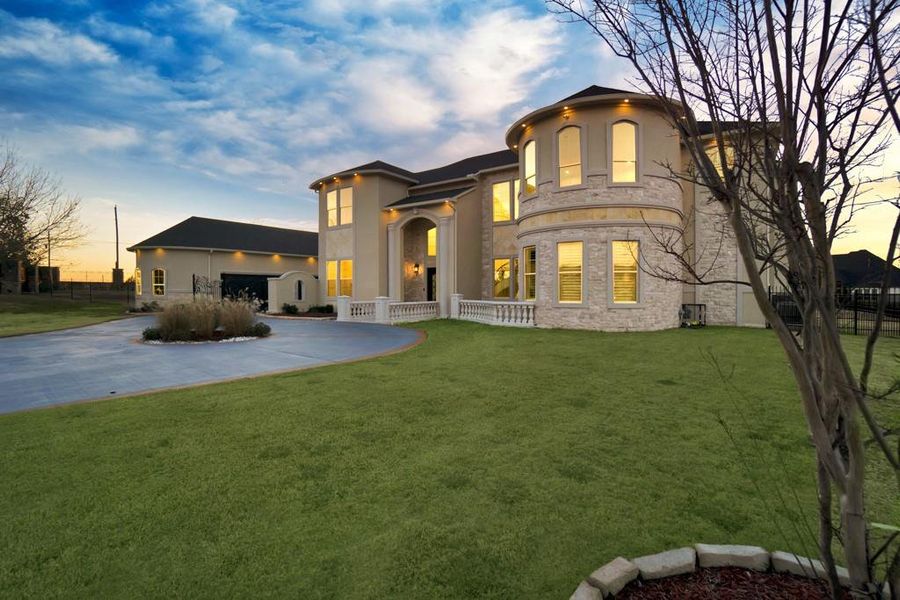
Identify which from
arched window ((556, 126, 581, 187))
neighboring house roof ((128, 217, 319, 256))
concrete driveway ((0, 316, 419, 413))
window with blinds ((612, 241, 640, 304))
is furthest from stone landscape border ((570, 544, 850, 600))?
neighboring house roof ((128, 217, 319, 256))

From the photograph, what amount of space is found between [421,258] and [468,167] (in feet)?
18.9

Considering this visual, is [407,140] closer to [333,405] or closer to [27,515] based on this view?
[333,405]

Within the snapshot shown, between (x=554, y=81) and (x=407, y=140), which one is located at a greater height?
(x=407, y=140)

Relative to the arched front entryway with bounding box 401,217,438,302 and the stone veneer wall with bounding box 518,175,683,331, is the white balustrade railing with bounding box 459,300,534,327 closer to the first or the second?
the stone veneer wall with bounding box 518,175,683,331

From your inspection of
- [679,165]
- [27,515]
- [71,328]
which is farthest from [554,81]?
[71,328]

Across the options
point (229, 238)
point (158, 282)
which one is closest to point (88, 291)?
point (158, 282)

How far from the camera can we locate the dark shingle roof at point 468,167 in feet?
67.5

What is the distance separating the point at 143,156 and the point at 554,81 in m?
27.8

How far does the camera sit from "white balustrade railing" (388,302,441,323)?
17.9m

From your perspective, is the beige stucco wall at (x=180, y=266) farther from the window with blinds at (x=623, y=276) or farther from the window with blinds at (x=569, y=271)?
the window with blinds at (x=623, y=276)

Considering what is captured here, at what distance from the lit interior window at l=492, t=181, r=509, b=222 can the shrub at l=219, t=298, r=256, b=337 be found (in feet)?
38.8

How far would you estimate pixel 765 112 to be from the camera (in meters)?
1.73

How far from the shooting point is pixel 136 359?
30.0ft

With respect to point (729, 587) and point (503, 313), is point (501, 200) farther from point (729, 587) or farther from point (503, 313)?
point (729, 587)
